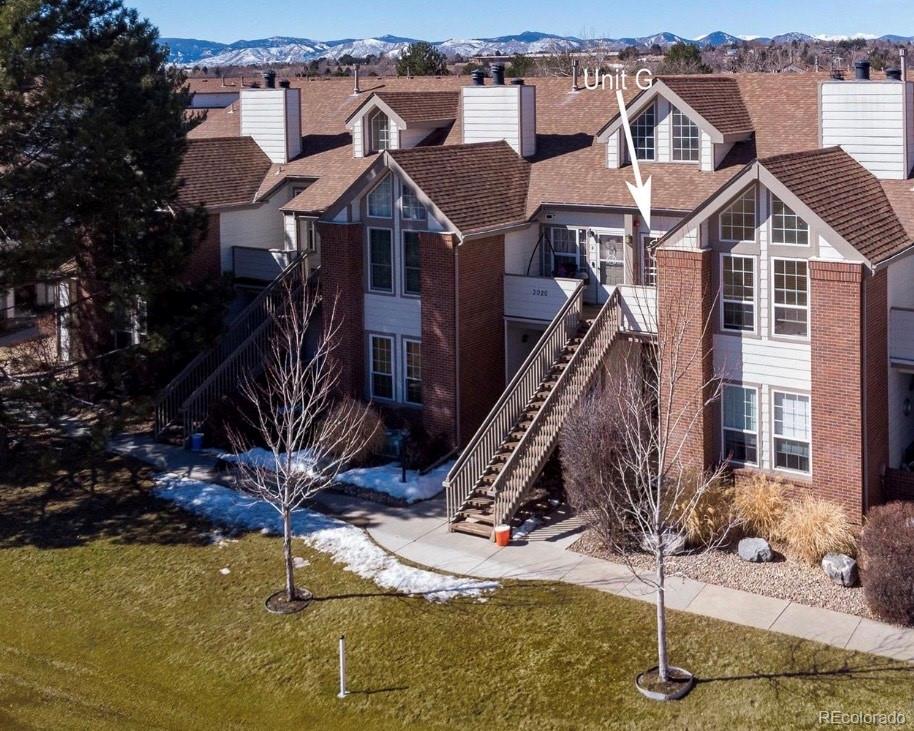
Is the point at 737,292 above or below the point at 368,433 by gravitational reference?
above

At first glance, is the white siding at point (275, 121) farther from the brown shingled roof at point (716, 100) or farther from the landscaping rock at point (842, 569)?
the landscaping rock at point (842, 569)

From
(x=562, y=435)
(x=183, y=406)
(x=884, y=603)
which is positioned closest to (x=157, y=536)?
(x=183, y=406)

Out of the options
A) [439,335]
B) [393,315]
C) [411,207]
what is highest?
[411,207]

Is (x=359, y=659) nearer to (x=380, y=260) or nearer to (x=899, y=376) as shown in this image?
(x=380, y=260)

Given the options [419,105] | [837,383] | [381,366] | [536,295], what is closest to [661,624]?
[837,383]

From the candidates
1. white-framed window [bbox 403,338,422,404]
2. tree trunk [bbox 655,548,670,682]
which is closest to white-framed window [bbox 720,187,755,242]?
tree trunk [bbox 655,548,670,682]

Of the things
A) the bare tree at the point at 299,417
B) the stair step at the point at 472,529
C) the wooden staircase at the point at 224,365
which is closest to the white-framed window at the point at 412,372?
the bare tree at the point at 299,417
